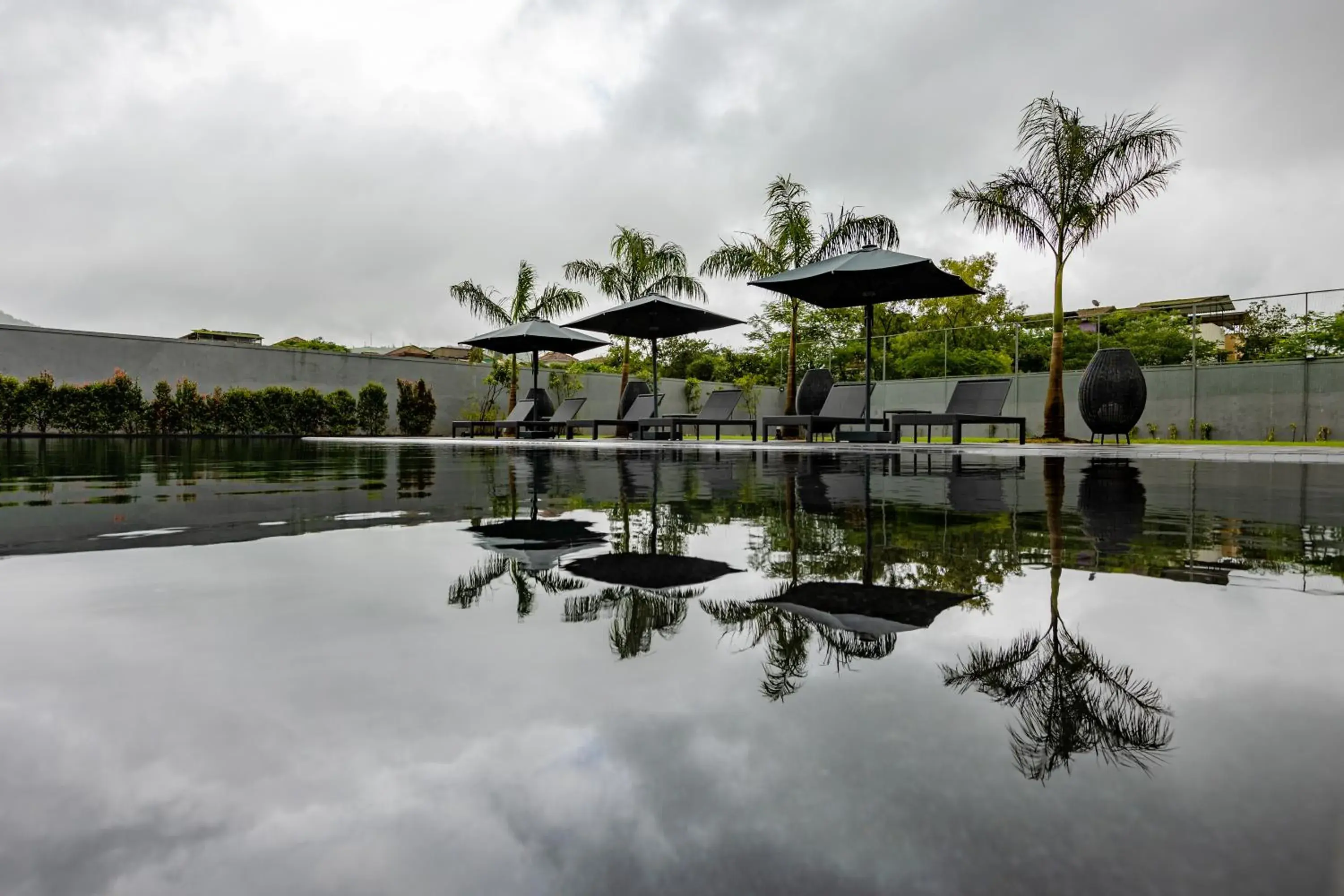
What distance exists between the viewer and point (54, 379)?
1888 centimetres

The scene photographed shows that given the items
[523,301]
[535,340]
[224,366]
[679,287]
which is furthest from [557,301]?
[224,366]

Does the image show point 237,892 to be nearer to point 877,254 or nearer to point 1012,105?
point 877,254

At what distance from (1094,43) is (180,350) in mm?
23948

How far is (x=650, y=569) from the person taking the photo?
6.30 ft

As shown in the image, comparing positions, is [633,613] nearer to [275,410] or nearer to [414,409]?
[275,410]

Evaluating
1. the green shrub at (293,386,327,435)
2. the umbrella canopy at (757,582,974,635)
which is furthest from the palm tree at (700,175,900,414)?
the umbrella canopy at (757,582,974,635)

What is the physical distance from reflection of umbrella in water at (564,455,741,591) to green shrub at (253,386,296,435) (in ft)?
70.1

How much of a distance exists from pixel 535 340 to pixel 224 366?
1105 centimetres

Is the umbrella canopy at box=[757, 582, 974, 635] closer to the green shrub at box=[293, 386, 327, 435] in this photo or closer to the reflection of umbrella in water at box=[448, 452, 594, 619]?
the reflection of umbrella in water at box=[448, 452, 594, 619]

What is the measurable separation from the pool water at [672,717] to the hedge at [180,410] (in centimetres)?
1971

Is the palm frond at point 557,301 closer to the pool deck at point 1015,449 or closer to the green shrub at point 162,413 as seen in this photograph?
the pool deck at point 1015,449

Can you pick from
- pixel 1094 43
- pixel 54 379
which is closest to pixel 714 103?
pixel 1094 43

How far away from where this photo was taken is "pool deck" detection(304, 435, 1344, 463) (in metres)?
8.18

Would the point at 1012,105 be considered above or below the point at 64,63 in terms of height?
below
